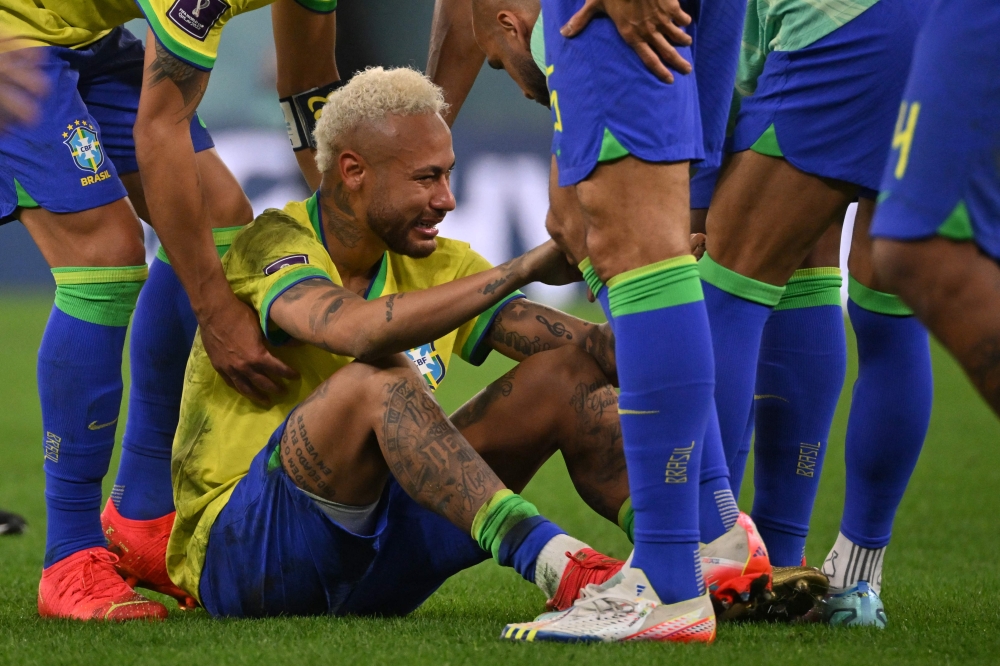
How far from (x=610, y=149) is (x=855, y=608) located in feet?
3.45

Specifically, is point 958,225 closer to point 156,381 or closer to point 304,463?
point 304,463

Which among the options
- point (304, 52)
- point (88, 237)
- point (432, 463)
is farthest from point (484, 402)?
point (304, 52)

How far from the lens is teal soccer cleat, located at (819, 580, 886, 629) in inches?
87.5

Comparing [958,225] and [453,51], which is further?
[453,51]

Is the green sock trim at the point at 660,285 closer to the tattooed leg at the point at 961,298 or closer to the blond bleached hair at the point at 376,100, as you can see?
the tattooed leg at the point at 961,298

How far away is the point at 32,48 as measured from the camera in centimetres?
249

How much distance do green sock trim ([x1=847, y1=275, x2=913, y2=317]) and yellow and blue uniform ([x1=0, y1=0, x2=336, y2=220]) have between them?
1410mm

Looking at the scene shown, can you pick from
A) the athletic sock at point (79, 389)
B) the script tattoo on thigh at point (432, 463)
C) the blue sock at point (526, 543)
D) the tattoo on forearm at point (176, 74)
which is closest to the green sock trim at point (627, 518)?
the blue sock at point (526, 543)

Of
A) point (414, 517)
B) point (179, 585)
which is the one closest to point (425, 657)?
point (414, 517)

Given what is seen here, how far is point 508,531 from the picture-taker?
2.06 meters

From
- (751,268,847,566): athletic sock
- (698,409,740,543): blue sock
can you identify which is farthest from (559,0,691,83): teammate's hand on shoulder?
(751,268,847,566): athletic sock

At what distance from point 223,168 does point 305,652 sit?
1.38 m

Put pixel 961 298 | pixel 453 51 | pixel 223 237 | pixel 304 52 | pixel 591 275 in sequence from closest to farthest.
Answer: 1. pixel 961 298
2. pixel 591 275
3. pixel 223 237
4. pixel 304 52
5. pixel 453 51

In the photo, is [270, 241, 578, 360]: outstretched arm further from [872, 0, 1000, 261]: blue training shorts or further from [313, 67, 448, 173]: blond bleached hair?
[872, 0, 1000, 261]: blue training shorts
